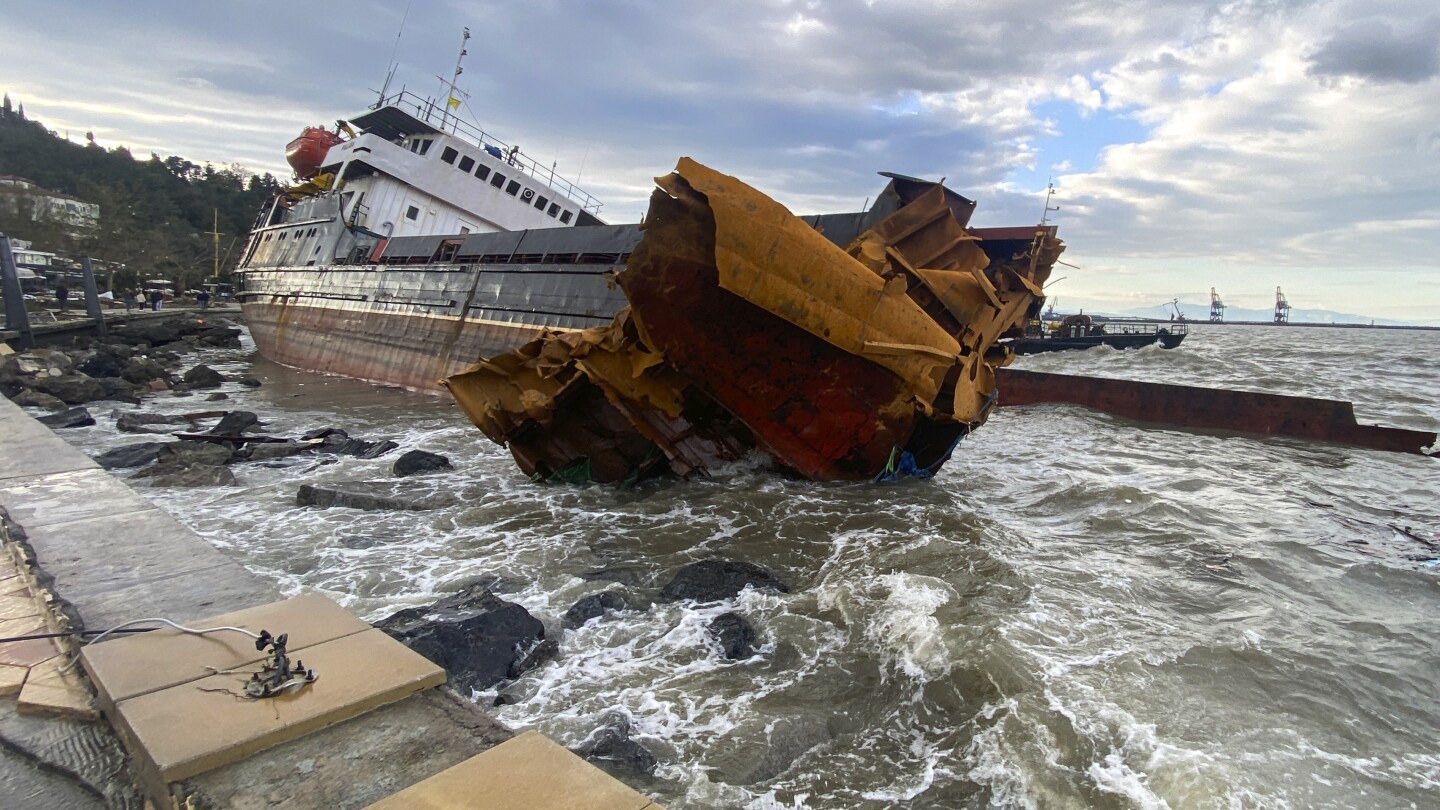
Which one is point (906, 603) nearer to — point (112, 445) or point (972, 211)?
point (972, 211)

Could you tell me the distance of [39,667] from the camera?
2.43 meters

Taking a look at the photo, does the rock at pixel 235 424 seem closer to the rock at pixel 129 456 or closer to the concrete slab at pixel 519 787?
the rock at pixel 129 456

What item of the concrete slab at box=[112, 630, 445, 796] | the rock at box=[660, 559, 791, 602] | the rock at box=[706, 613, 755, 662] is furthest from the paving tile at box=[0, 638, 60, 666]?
the rock at box=[660, 559, 791, 602]

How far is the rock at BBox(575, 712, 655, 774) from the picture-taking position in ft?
10.4

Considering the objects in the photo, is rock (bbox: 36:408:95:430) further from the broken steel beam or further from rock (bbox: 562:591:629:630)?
the broken steel beam

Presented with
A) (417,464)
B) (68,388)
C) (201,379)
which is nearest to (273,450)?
(417,464)

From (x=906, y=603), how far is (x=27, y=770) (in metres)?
4.31

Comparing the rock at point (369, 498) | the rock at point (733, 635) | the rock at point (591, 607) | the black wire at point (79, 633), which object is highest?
the black wire at point (79, 633)

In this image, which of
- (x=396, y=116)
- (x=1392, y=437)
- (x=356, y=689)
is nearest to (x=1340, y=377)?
(x=1392, y=437)

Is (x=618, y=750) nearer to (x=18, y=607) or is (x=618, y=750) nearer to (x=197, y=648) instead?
(x=197, y=648)

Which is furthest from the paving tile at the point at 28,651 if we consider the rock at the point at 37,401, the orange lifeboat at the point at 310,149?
the orange lifeboat at the point at 310,149

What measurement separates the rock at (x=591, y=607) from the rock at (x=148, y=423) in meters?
10.5

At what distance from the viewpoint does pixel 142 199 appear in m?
73.8

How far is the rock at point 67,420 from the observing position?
39.9ft
